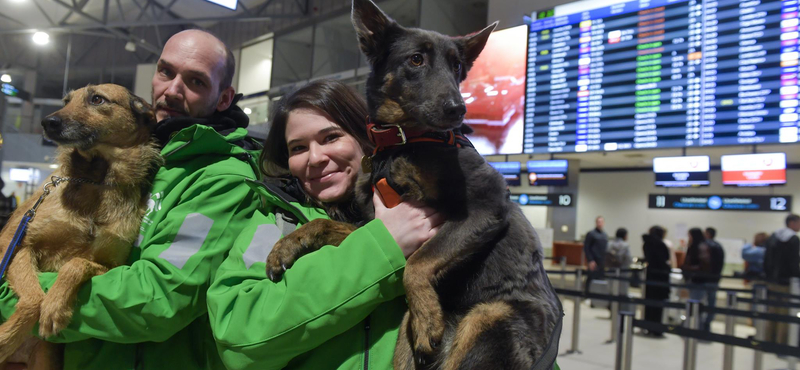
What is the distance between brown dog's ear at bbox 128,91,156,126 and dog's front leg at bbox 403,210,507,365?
1.17 m

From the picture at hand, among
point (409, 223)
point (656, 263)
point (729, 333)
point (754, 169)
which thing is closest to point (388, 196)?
point (409, 223)

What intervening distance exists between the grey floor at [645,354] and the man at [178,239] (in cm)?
415

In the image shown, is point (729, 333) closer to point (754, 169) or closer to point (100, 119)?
point (754, 169)

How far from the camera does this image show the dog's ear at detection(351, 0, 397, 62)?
4.91 ft

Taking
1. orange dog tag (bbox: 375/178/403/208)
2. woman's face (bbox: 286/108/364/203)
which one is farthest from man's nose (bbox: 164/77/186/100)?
orange dog tag (bbox: 375/178/403/208)

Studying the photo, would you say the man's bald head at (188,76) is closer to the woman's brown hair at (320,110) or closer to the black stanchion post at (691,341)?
the woman's brown hair at (320,110)

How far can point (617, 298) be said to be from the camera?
3.55 metres

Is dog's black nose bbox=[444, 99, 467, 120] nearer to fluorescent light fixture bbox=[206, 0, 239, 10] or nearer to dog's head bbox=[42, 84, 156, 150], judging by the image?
dog's head bbox=[42, 84, 156, 150]

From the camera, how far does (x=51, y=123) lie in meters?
1.57

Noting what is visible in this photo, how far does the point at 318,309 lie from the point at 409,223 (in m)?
0.31

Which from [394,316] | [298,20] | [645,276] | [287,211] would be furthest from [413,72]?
[298,20]

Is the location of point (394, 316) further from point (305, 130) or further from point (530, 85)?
point (530, 85)

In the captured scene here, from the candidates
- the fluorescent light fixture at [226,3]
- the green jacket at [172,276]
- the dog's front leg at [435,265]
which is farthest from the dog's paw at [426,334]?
the fluorescent light fixture at [226,3]

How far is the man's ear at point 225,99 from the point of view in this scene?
192 centimetres
